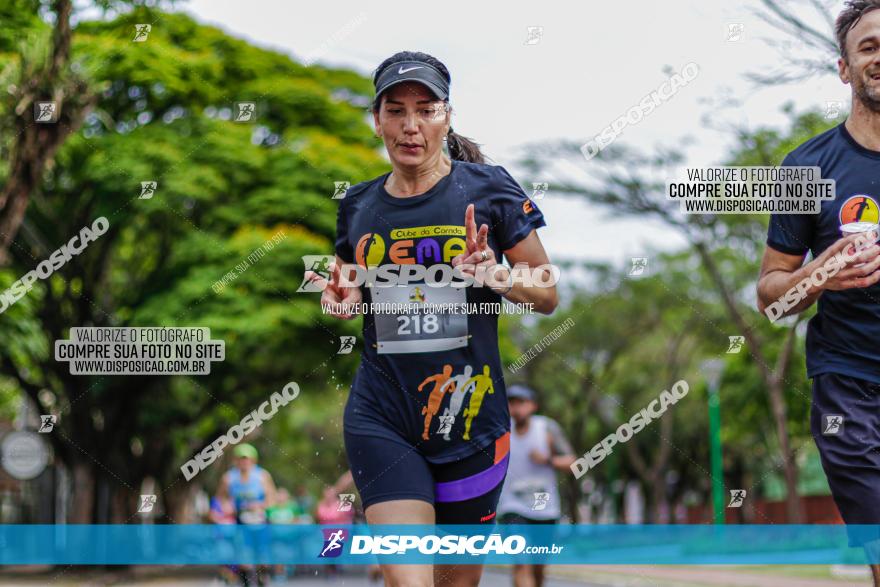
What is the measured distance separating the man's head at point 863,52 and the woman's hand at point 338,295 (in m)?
1.75

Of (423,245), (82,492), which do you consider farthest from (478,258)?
(82,492)

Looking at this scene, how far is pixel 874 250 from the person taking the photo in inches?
135

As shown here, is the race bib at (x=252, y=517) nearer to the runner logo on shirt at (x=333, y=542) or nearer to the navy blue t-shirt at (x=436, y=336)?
the runner logo on shirt at (x=333, y=542)

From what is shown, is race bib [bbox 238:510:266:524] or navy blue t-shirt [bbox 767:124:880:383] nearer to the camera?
navy blue t-shirt [bbox 767:124:880:383]

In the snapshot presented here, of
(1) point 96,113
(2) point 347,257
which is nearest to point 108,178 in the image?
(1) point 96,113

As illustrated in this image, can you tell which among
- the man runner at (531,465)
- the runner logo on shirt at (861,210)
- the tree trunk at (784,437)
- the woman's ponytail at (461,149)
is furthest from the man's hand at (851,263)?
the tree trunk at (784,437)

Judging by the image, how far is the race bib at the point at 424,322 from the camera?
3805 millimetres

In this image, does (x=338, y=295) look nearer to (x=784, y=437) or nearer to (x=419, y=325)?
(x=419, y=325)

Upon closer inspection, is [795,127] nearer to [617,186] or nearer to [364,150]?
[617,186]

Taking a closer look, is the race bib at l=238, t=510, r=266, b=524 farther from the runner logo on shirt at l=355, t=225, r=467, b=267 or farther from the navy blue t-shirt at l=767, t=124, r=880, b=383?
the navy blue t-shirt at l=767, t=124, r=880, b=383

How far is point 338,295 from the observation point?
397 centimetres

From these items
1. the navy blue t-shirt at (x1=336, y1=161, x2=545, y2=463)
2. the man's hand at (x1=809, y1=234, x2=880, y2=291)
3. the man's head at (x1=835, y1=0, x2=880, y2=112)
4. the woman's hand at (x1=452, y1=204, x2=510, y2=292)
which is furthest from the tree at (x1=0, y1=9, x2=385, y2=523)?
the man's hand at (x1=809, y1=234, x2=880, y2=291)

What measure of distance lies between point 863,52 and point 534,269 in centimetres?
124

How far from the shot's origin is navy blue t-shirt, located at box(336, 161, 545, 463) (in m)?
3.75
